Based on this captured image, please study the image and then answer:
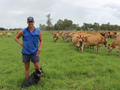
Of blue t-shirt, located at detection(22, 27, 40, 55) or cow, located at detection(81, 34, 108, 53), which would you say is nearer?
blue t-shirt, located at detection(22, 27, 40, 55)

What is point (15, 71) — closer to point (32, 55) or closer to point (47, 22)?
point (32, 55)

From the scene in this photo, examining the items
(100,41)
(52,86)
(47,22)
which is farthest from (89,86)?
(47,22)

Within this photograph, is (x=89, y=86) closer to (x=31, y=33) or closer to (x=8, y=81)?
(x=31, y=33)

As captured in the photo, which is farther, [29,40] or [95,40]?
[95,40]

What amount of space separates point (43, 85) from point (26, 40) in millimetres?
1779

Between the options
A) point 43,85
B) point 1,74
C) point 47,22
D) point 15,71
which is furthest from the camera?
point 47,22

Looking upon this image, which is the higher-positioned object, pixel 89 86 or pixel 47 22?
pixel 47 22

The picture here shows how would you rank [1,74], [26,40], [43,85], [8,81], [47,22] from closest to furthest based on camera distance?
[26,40] → [43,85] → [8,81] → [1,74] → [47,22]

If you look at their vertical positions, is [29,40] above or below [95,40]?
above

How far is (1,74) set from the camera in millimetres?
4078

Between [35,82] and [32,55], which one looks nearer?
[32,55]

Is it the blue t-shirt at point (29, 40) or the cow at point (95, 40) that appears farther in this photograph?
the cow at point (95, 40)

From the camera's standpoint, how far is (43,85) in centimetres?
330

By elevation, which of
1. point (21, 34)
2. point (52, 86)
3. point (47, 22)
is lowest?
point (52, 86)
